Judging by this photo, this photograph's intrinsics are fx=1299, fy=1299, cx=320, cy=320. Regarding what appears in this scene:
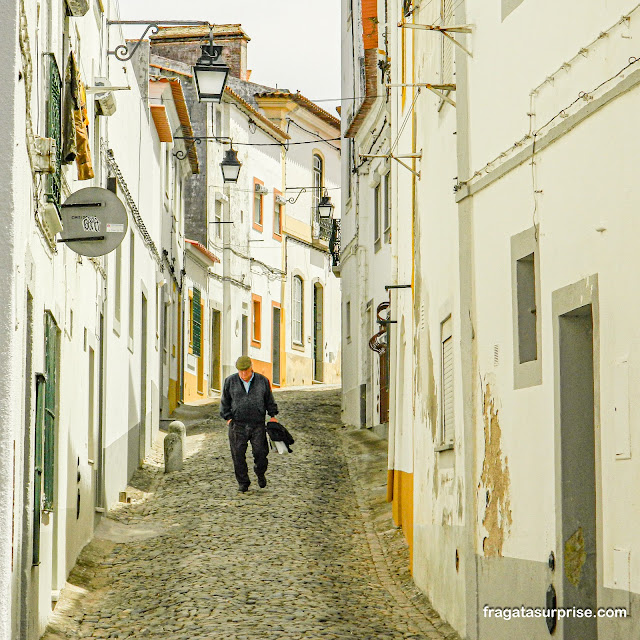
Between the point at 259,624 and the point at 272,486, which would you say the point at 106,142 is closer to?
the point at 272,486

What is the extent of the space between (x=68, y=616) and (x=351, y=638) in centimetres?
264

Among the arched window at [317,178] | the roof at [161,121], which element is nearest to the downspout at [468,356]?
the roof at [161,121]

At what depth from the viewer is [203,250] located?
32812mm

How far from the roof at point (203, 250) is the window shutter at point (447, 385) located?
2091 centimetres

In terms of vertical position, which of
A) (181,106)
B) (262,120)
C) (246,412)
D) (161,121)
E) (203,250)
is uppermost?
(262,120)

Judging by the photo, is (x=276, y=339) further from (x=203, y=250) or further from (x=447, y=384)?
(x=447, y=384)

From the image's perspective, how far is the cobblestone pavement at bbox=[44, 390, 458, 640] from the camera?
10.4 m

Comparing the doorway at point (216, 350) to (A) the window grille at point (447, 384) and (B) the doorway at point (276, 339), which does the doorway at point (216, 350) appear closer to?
(B) the doorway at point (276, 339)

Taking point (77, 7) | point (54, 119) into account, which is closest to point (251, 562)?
point (54, 119)

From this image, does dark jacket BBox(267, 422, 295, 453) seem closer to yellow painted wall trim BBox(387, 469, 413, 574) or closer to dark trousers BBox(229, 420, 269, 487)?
dark trousers BBox(229, 420, 269, 487)

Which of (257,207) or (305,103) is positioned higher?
(305,103)

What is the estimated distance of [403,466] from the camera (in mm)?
15055

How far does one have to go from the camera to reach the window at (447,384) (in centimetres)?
1102

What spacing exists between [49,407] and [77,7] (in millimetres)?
4034
